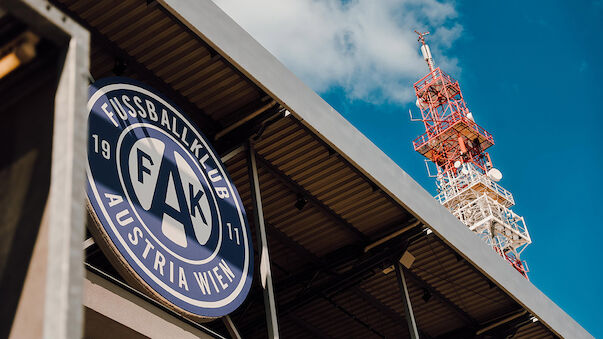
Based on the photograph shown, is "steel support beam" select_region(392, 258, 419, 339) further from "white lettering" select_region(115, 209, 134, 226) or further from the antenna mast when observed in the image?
the antenna mast

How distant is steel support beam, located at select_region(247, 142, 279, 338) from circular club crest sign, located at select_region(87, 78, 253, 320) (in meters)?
0.38

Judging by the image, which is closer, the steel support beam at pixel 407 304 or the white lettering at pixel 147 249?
the white lettering at pixel 147 249

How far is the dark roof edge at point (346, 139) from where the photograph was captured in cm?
1136

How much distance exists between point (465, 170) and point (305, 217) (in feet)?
123

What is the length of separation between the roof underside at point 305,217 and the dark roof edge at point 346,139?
26 centimetres

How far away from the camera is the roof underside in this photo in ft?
38.3

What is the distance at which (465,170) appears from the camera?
51344 millimetres

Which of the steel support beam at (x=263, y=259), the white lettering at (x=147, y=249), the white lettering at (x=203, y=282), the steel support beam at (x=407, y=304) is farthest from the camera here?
the steel support beam at (x=407, y=304)

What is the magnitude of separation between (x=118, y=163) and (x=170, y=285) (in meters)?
1.70

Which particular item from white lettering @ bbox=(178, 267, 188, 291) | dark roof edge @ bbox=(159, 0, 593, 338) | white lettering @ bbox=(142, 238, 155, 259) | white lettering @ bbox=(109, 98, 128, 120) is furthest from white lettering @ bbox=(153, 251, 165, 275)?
dark roof edge @ bbox=(159, 0, 593, 338)

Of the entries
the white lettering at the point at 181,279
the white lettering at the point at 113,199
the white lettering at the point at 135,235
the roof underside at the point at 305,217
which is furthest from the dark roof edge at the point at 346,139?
the white lettering at the point at 181,279

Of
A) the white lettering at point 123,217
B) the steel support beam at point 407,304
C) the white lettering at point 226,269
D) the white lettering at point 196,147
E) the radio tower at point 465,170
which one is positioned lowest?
the white lettering at point 123,217

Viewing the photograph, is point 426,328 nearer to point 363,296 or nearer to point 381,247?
point 363,296

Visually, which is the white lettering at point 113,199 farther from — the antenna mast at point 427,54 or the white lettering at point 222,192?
the antenna mast at point 427,54
